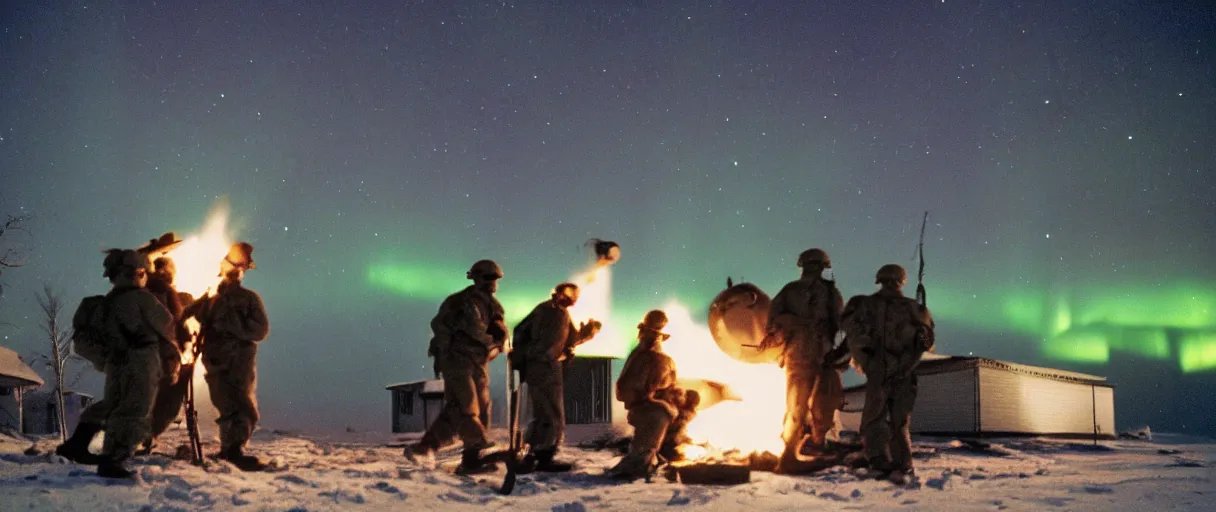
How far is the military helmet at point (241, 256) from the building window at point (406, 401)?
21.6m

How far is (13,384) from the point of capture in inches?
1459

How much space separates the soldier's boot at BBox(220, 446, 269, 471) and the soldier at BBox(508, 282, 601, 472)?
10.4 ft

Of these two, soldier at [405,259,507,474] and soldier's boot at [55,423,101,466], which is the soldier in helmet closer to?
soldier's boot at [55,423,101,466]

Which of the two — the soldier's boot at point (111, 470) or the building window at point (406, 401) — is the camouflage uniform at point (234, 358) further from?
the building window at point (406, 401)

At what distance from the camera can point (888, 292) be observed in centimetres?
1185

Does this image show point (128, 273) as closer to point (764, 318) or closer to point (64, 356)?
point (764, 318)

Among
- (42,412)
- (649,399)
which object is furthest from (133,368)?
(42,412)

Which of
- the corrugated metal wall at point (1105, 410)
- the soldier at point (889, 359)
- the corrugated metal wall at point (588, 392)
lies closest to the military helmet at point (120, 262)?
the soldier at point (889, 359)

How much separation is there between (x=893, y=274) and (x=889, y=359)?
1120 millimetres

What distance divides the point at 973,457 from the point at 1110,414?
18.1 meters

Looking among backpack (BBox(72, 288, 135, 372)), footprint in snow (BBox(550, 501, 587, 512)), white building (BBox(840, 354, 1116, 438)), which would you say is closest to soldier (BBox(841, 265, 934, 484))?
footprint in snow (BBox(550, 501, 587, 512))

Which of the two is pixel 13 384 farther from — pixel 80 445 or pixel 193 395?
pixel 80 445

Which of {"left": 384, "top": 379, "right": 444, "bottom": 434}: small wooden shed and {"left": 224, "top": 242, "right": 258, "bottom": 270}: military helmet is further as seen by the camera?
{"left": 384, "top": 379, "right": 444, "bottom": 434}: small wooden shed

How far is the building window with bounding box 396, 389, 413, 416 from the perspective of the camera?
32.7 m
